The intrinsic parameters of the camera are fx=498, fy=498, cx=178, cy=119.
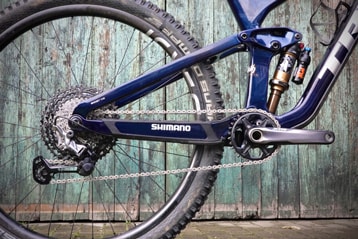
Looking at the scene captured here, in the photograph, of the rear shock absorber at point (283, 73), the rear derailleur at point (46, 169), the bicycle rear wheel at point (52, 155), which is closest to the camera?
the rear derailleur at point (46, 169)

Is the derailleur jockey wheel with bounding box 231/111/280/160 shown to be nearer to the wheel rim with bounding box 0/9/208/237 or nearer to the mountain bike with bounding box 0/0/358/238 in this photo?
the mountain bike with bounding box 0/0/358/238

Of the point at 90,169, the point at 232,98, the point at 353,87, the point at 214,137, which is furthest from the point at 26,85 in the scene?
the point at 353,87

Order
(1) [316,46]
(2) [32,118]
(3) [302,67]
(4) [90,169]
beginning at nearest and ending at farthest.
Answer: (4) [90,169] < (3) [302,67] < (2) [32,118] < (1) [316,46]

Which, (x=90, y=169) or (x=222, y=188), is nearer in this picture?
(x=90, y=169)

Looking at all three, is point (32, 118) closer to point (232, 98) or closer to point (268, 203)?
point (232, 98)

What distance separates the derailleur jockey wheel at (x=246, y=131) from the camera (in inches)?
80.6

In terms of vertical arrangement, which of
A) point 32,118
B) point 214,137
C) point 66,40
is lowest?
point 214,137

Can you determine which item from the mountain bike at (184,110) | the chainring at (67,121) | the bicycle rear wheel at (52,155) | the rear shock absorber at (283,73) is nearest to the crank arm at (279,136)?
the mountain bike at (184,110)

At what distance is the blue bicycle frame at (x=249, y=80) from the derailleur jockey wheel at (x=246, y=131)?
4cm

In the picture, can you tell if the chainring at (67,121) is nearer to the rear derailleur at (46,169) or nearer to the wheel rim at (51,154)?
the rear derailleur at (46,169)

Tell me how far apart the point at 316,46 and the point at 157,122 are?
2.11 meters

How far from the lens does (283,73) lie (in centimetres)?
215

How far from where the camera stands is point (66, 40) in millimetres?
3539

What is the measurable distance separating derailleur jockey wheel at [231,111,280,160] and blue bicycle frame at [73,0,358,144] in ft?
0.14
